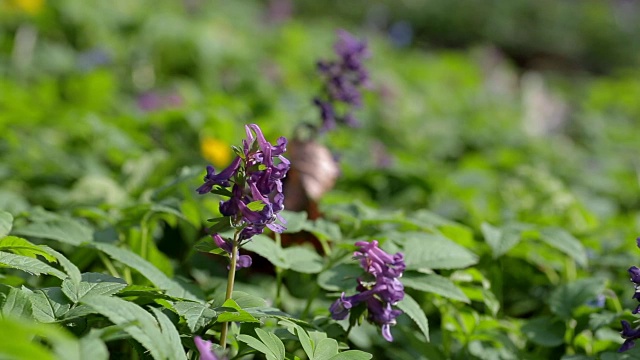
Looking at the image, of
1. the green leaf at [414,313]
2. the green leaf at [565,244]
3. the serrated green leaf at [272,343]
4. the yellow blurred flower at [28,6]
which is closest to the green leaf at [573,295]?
the green leaf at [565,244]

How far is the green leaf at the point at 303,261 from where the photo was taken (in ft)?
6.42

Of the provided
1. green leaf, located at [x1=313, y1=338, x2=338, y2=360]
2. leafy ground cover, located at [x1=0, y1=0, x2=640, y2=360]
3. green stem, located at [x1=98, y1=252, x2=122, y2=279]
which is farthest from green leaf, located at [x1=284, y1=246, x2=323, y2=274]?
green stem, located at [x1=98, y1=252, x2=122, y2=279]

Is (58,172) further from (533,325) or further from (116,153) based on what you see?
(533,325)

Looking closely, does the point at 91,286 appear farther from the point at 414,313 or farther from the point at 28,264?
the point at 414,313

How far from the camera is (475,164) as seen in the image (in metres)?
4.12

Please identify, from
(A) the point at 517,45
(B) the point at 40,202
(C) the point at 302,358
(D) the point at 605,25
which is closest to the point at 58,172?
(B) the point at 40,202

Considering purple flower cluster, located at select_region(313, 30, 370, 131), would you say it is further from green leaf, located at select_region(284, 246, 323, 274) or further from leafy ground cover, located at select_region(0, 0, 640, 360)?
green leaf, located at select_region(284, 246, 323, 274)

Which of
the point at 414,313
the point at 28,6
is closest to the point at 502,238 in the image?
the point at 414,313

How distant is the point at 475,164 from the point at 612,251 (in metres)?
1.58

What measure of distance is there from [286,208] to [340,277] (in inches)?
36.4

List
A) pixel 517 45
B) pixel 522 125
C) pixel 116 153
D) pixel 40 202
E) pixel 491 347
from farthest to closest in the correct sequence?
pixel 517 45 → pixel 522 125 → pixel 116 153 → pixel 40 202 → pixel 491 347

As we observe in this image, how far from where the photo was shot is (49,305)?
156cm

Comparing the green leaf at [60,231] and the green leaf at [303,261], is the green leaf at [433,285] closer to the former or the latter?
the green leaf at [303,261]

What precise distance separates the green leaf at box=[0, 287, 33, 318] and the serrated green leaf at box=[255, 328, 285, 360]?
456 millimetres
